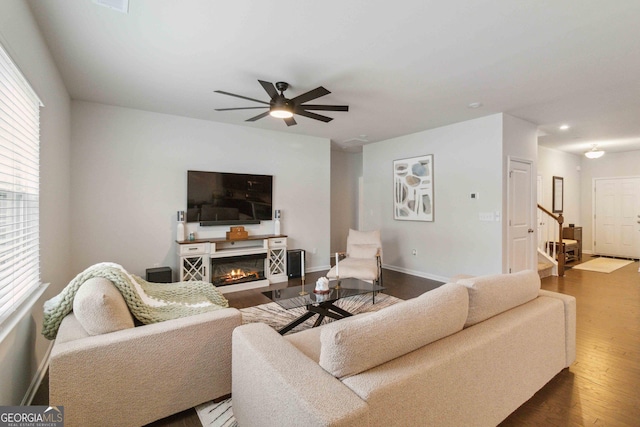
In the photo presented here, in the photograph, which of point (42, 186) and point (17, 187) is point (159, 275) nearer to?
point (42, 186)

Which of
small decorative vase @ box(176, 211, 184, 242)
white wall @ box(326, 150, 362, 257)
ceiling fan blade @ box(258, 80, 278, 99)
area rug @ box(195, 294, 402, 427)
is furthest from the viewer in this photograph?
white wall @ box(326, 150, 362, 257)

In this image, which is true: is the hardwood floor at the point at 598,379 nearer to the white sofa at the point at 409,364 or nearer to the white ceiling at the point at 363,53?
the white sofa at the point at 409,364

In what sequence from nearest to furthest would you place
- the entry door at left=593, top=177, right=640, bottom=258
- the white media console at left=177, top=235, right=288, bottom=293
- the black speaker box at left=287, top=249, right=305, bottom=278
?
the white media console at left=177, top=235, right=288, bottom=293, the black speaker box at left=287, top=249, right=305, bottom=278, the entry door at left=593, top=177, right=640, bottom=258

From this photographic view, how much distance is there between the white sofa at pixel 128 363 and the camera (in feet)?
5.01

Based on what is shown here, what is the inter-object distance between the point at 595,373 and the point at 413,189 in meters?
3.69

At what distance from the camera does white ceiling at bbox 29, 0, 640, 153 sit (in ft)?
6.93

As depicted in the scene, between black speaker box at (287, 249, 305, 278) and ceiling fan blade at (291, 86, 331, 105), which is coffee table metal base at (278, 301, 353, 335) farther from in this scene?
black speaker box at (287, 249, 305, 278)

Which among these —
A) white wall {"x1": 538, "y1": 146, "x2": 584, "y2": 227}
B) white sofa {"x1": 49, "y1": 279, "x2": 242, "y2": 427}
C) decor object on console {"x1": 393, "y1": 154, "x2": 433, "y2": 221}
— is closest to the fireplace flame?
white sofa {"x1": 49, "y1": 279, "x2": 242, "y2": 427}

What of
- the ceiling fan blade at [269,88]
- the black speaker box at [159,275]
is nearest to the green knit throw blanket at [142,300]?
the black speaker box at [159,275]

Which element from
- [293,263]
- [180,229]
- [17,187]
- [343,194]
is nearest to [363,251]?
[293,263]

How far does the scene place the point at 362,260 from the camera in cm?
455

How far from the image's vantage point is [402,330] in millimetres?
1319

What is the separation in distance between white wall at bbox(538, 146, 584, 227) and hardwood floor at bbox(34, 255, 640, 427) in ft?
9.86

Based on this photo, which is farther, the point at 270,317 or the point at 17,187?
the point at 270,317
